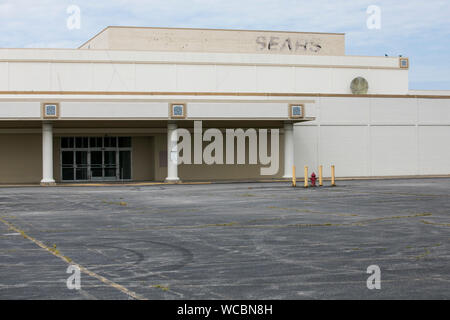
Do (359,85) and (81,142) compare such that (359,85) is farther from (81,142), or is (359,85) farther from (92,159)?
(81,142)

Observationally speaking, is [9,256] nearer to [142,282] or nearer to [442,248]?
[142,282]

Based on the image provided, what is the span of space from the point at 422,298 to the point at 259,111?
31.6 m

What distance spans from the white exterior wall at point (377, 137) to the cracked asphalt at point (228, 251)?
2378 centimetres

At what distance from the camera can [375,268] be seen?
8953mm

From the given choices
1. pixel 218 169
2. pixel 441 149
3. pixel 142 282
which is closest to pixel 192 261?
pixel 142 282

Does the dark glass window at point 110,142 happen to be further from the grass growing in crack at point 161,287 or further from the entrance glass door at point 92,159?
the grass growing in crack at point 161,287

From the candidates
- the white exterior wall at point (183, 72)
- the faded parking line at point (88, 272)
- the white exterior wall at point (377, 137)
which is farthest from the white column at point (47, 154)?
the faded parking line at point (88, 272)

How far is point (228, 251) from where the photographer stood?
10750 millimetres

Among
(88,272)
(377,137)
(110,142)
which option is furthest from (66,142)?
(88,272)

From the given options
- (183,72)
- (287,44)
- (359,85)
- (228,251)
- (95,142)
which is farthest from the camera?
(287,44)

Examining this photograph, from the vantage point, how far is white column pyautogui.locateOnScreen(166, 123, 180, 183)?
38.1 m

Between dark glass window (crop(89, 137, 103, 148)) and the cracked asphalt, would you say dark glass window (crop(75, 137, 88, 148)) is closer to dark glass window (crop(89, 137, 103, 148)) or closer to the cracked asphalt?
dark glass window (crop(89, 137, 103, 148))

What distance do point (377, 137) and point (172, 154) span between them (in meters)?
15.1

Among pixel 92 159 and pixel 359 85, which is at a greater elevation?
pixel 359 85
